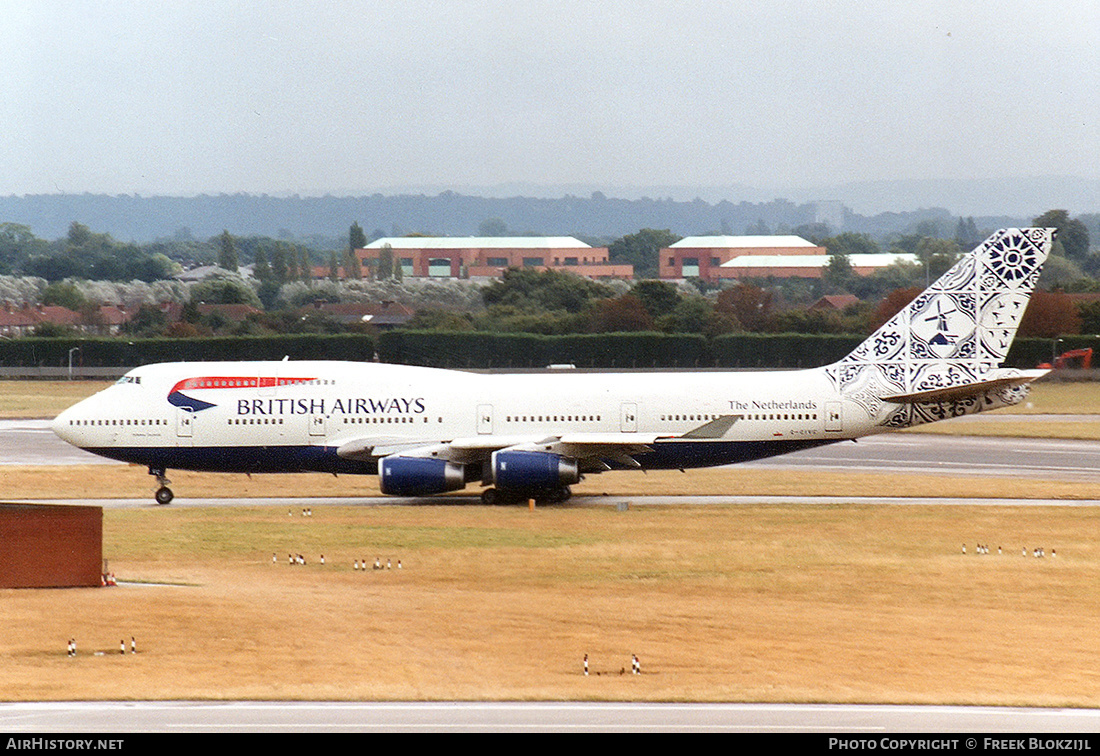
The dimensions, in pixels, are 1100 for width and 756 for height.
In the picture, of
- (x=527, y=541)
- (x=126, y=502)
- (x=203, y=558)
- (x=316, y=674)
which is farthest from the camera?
(x=126, y=502)

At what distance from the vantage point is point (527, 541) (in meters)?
32.9

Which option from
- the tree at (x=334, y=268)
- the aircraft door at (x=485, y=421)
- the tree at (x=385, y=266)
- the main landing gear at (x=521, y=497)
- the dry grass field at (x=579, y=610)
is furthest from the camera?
the tree at (x=385, y=266)

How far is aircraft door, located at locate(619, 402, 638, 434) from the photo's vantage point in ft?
132

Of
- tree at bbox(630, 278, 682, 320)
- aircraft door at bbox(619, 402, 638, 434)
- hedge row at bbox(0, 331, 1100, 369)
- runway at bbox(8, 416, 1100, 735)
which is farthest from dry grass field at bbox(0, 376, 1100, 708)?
tree at bbox(630, 278, 682, 320)

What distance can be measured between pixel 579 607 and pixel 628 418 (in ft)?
51.0

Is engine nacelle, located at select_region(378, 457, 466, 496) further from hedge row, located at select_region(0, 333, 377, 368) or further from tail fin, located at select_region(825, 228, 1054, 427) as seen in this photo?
hedge row, located at select_region(0, 333, 377, 368)

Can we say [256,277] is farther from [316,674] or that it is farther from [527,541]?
[316,674]

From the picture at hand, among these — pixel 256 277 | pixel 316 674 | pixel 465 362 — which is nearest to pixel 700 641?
pixel 316 674

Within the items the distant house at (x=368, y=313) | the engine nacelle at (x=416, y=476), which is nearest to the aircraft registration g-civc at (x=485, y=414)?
the engine nacelle at (x=416, y=476)

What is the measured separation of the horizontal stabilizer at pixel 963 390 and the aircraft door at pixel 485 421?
11064 millimetres

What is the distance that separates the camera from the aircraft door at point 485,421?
1590 inches

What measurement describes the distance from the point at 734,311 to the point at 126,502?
65.5 metres

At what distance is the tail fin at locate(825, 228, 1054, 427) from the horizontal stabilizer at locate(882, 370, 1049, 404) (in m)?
0.03

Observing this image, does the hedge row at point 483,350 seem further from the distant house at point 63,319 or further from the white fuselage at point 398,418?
the white fuselage at point 398,418
